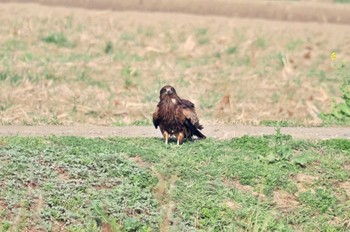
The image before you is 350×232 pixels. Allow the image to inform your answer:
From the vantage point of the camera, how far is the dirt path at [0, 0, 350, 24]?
101ft

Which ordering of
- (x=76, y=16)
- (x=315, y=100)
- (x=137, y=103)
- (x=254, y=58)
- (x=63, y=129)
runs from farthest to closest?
1. (x=76, y=16)
2. (x=254, y=58)
3. (x=315, y=100)
4. (x=137, y=103)
5. (x=63, y=129)

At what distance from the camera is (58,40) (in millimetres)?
21484

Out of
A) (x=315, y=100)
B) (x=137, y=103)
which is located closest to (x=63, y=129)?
(x=137, y=103)

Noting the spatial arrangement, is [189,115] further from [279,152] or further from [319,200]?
[319,200]

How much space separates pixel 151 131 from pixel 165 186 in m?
2.89

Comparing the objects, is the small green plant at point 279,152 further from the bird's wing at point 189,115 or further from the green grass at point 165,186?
the bird's wing at point 189,115

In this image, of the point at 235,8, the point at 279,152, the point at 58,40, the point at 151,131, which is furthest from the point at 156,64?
the point at 235,8

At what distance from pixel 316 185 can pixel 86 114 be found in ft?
17.5

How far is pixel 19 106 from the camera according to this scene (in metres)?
15.0

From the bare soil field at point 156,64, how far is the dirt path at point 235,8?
39cm

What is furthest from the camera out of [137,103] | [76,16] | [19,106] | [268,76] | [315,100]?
[76,16]

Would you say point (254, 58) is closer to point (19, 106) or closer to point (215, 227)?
point (19, 106)

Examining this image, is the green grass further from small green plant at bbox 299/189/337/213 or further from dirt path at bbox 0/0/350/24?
dirt path at bbox 0/0/350/24

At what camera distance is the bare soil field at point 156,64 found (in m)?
15.6
